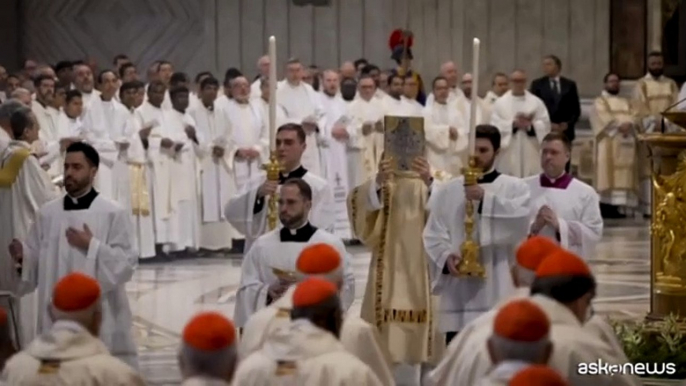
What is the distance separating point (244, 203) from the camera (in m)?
10.5

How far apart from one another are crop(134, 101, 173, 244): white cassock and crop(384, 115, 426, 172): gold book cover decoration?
24.6 ft

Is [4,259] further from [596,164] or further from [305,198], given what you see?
[596,164]

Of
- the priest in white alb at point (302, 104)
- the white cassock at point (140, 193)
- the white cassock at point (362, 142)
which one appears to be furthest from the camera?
the white cassock at point (362, 142)

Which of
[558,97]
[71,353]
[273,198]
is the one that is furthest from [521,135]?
[71,353]

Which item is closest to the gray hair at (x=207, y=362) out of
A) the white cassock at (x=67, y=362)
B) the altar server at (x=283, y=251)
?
the white cassock at (x=67, y=362)

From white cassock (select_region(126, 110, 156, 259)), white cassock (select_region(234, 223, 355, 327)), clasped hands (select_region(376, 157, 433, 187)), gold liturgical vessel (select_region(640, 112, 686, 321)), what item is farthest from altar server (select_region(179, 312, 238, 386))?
white cassock (select_region(126, 110, 156, 259))

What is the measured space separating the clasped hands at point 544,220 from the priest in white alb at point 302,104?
9.01 metres

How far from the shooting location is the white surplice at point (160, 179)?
1812cm

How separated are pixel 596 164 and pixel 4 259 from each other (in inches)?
488

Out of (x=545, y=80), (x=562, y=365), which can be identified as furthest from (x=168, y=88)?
(x=562, y=365)

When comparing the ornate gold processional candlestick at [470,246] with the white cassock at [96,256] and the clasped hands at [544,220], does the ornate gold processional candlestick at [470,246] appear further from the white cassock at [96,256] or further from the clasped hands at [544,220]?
the white cassock at [96,256]

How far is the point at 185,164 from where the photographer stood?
1861 cm

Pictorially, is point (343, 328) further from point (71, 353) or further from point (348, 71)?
point (348, 71)

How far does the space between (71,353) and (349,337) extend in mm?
1472
